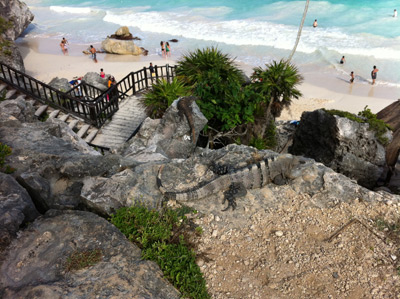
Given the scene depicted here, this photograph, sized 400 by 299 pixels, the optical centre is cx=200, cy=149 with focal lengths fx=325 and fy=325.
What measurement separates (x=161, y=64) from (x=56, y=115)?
56.0 ft

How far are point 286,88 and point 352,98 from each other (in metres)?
10.9

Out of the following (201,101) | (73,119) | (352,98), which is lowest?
(352,98)

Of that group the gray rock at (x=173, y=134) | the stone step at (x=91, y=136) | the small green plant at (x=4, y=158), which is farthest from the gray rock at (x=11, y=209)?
the stone step at (x=91, y=136)

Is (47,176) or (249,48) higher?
(47,176)

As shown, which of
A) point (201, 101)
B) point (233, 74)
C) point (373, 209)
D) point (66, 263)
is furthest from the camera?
point (233, 74)

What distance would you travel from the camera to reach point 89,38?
3609 centimetres

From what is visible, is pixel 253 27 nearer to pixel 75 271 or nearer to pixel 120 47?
pixel 120 47

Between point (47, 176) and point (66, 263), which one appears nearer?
point (66, 263)

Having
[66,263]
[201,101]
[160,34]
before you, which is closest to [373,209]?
[66,263]

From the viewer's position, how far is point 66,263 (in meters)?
4.60

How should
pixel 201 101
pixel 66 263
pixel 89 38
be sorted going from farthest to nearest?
pixel 89 38, pixel 201 101, pixel 66 263

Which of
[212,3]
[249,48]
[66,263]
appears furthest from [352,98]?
[212,3]

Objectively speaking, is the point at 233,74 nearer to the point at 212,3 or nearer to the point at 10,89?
the point at 10,89

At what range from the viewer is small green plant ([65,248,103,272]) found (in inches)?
180
